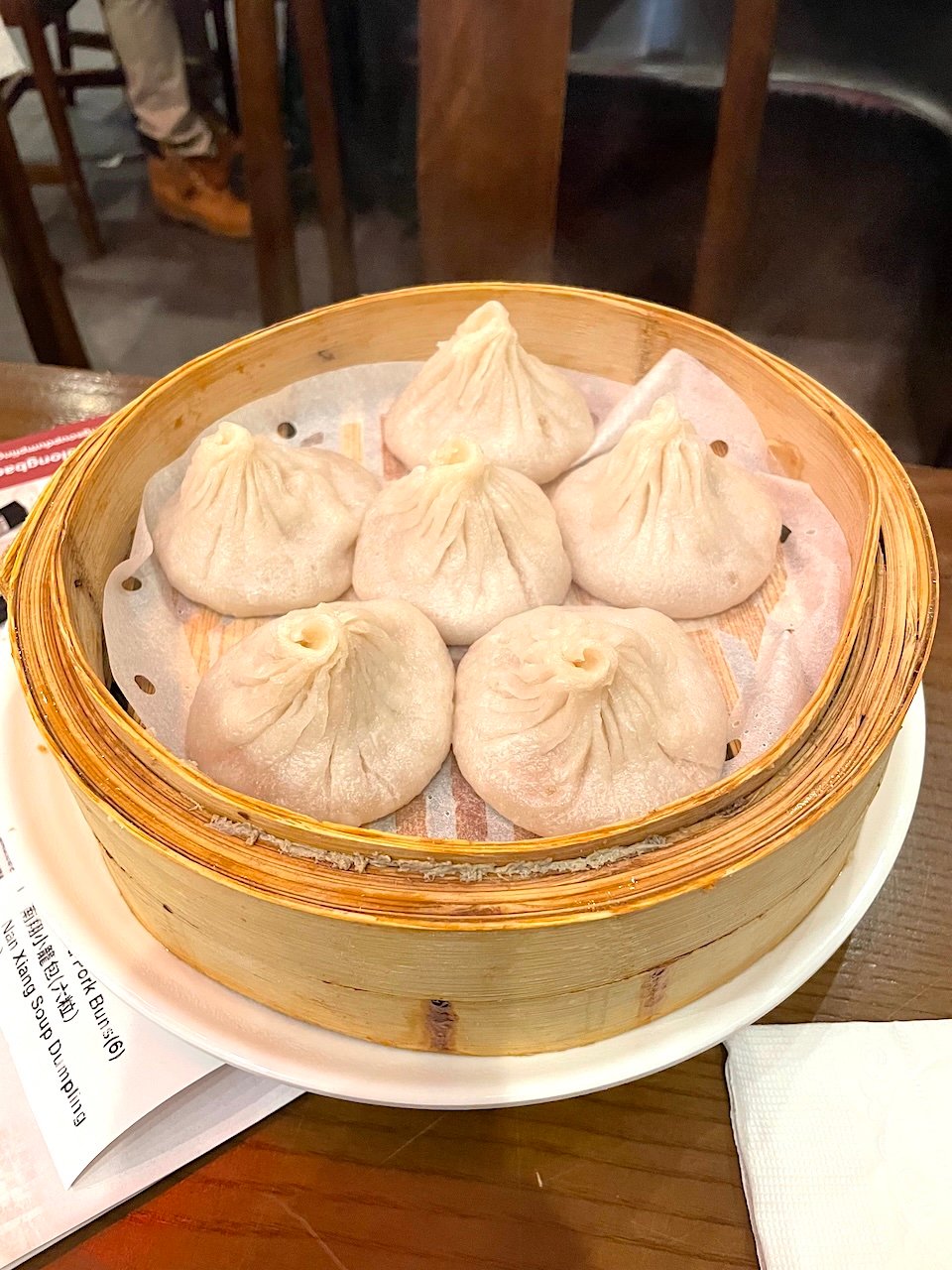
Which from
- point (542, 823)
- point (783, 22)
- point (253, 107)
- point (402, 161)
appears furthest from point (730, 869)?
point (402, 161)

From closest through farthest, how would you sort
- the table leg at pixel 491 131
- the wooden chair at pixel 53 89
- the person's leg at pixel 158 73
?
the table leg at pixel 491 131
the wooden chair at pixel 53 89
the person's leg at pixel 158 73

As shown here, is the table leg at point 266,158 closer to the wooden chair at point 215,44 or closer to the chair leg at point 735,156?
the chair leg at point 735,156

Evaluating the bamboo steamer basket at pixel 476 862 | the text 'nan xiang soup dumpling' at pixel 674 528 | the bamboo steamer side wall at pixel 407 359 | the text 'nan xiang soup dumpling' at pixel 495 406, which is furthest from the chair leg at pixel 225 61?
the bamboo steamer basket at pixel 476 862

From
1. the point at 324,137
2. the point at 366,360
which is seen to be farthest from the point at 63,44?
the point at 366,360

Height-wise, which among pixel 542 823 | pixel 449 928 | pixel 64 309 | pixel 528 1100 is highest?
pixel 449 928

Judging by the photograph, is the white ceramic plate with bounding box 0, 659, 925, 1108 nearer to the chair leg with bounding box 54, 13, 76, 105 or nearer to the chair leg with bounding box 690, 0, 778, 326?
the chair leg with bounding box 690, 0, 778, 326

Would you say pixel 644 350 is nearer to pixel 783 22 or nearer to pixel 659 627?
pixel 659 627
